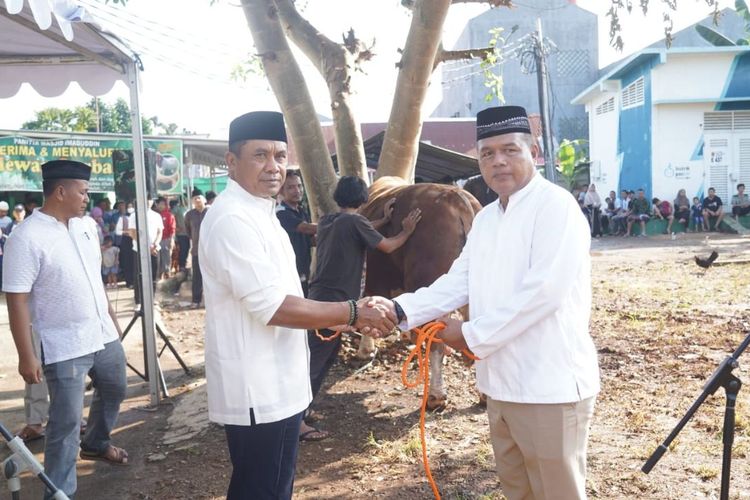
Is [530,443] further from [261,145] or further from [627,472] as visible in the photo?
[627,472]

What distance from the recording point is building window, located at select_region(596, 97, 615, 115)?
2670 cm

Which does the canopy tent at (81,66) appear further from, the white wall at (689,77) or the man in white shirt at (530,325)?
the white wall at (689,77)

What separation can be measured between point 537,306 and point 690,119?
2286cm

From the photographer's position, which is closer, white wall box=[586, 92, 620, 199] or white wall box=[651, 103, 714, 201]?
white wall box=[651, 103, 714, 201]

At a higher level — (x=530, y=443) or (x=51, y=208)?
(x=51, y=208)

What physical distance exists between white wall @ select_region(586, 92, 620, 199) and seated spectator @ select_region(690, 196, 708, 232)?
430 cm

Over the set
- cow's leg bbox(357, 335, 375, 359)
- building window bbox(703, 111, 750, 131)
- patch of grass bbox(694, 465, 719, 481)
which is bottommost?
patch of grass bbox(694, 465, 719, 481)

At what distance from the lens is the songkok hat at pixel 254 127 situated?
9.30 ft

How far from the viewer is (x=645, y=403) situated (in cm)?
A: 541

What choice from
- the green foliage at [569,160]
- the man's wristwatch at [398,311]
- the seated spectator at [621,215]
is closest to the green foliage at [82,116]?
the green foliage at [569,160]

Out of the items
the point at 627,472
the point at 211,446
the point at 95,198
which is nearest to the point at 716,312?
the point at 627,472

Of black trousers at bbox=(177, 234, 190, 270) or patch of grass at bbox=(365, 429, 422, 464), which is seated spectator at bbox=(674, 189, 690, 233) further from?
patch of grass at bbox=(365, 429, 422, 464)

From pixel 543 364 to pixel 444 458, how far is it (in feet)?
7.16

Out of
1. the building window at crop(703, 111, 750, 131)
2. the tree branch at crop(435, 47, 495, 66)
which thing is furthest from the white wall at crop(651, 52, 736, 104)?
the tree branch at crop(435, 47, 495, 66)
